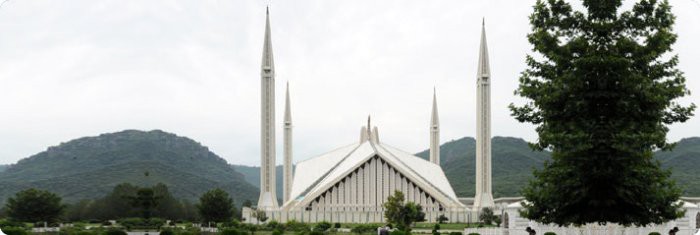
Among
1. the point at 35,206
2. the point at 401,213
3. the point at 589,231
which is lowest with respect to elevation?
the point at 401,213

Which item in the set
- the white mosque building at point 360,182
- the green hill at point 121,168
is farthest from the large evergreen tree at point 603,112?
the green hill at point 121,168

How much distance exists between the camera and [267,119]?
31.2m

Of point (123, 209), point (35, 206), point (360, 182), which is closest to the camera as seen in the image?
point (35, 206)

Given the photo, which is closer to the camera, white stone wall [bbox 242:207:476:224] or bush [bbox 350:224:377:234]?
bush [bbox 350:224:377:234]

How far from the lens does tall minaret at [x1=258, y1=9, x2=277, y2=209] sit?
101ft

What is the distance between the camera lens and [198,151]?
249 ft

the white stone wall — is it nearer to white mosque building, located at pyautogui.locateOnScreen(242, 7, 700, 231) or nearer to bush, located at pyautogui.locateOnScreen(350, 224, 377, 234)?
white mosque building, located at pyautogui.locateOnScreen(242, 7, 700, 231)

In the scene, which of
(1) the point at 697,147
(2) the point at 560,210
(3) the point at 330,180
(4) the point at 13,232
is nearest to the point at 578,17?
(2) the point at 560,210

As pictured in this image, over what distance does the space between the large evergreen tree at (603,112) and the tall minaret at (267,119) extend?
20.0 metres

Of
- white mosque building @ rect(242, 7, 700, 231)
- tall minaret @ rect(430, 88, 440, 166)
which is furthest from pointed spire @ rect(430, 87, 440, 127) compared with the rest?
white mosque building @ rect(242, 7, 700, 231)

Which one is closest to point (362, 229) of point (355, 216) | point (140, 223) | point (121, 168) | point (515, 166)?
point (355, 216)

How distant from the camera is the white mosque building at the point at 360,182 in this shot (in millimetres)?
31234

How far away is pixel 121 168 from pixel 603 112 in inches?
1930

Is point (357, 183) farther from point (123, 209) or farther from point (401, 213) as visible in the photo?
point (123, 209)
